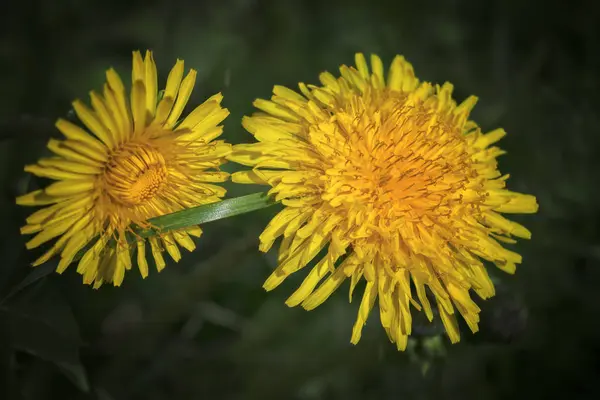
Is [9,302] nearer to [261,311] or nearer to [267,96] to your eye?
[261,311]

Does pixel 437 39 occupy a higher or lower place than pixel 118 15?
higher

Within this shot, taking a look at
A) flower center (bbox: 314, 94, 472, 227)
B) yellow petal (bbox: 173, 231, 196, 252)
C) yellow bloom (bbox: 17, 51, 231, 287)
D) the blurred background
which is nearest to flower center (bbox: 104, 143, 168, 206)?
yellow bloom (bbox: 17, 51, 231, 287)

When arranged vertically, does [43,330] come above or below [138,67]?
below

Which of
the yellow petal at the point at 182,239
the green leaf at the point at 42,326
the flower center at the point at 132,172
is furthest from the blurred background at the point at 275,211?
the flower center at the point at 132,172

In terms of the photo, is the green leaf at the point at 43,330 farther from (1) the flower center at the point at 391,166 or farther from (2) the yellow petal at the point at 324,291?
(1) the flower center at the point at 391,166

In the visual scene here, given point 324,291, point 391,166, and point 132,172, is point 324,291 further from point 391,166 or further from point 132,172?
point 132,172

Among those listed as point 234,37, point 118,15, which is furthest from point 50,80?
point 234,37

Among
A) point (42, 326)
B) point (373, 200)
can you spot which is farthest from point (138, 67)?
point (42, 326)
